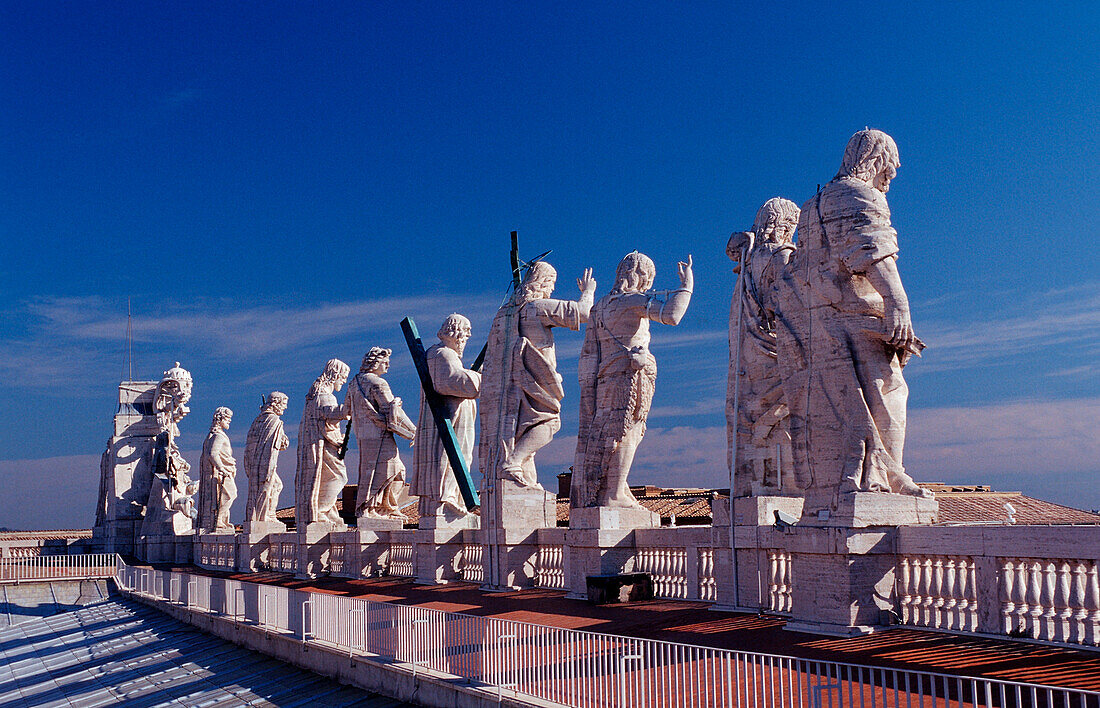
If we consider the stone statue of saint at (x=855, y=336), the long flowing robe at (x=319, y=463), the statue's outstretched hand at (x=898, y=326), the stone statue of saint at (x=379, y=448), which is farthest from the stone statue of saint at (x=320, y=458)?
the statue's outstretched hand at (x=898, y=326)

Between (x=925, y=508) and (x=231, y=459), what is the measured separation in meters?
23.6

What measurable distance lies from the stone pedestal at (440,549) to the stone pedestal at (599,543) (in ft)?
13.1

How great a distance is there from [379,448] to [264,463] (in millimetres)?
7071

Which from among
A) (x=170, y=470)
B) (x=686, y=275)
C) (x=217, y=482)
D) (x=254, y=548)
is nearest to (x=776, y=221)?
(x=686, y=275)

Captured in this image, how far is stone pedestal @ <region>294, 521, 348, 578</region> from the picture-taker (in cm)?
2089

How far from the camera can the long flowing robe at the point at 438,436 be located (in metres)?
16.9

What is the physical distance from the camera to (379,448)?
19.7m

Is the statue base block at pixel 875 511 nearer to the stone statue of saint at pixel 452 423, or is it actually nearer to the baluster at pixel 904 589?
the baluster at pixel 904 589

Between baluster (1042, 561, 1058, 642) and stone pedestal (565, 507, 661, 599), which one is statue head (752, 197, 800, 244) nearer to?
stone pedestal (565, 507, 661, 599)

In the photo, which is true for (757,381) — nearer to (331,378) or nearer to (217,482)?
(331,378)

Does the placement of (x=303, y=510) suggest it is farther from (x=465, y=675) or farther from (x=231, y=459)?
(x=465, y=675)

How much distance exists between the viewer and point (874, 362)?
8953mm

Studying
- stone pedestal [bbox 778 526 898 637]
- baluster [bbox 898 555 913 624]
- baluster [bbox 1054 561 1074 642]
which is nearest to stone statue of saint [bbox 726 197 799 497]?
stone pedestal [bbox 778 526 898 637]

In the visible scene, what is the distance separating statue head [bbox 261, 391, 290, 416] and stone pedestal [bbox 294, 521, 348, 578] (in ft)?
18.9
